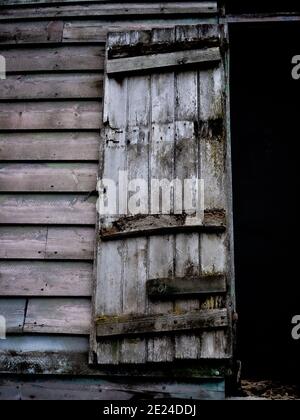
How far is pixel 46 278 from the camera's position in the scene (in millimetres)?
2889

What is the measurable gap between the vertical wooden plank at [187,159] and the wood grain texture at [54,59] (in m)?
0.64

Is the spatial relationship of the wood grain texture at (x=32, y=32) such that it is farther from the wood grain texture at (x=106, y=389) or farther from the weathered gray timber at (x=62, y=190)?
the wood grain texture at (x=106, y=389)

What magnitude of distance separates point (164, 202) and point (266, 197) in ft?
7.95

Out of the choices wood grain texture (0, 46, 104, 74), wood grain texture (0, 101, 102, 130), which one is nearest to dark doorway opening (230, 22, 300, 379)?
wood grain texture (0, 46, 104, 74)

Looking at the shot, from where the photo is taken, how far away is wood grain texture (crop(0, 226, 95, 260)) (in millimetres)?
2912

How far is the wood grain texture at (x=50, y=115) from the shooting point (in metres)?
3.17

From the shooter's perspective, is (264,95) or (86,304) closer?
(86,304)

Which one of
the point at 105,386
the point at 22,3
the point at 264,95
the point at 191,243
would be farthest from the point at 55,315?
the point at 264,95

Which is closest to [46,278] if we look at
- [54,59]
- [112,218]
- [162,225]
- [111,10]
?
[112,218]

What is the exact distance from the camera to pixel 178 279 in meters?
2.65

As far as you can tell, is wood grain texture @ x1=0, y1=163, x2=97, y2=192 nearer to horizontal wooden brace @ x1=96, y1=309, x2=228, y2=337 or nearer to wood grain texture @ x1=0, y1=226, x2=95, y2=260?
wood grain texture @ x1=0, y1=226, x2=95, y2=260

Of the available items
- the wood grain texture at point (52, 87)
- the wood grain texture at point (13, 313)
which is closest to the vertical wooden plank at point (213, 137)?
the wood grain texture at point (52, 87)

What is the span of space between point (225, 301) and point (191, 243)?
0.38m
